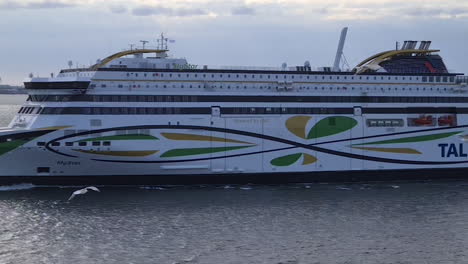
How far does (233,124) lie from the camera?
130 ft

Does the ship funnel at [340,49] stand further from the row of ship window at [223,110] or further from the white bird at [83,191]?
the white bird at [83,191]

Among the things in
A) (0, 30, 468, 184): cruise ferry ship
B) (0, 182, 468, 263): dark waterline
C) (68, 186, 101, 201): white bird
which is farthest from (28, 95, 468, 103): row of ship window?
(0, 182, 468, 263): dark waterline

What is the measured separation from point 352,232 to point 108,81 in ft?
52.5

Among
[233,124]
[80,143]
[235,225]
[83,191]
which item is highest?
[233,124]

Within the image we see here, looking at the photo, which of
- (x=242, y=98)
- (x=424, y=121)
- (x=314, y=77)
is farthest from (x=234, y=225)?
(x=424, y=121)

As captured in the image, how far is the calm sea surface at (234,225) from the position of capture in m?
26.7

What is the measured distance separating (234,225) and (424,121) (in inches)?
682

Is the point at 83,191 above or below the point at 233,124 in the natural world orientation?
below

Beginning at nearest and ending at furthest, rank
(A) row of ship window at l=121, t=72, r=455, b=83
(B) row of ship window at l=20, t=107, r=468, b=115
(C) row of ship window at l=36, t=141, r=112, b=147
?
(C) row of ship window at l=36, t=141, r=112, b=147 → (B) row of ship window at l=20, t=107, r=468, b=115 → (A) row of ship window at l=121, t=72, r=455, b=83

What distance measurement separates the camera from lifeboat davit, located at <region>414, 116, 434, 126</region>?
1693 inches

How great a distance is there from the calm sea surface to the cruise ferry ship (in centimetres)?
126

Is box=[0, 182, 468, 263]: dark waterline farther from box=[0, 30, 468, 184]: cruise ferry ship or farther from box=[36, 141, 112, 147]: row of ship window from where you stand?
box=[36, 141, 112, 147]: row of ship window

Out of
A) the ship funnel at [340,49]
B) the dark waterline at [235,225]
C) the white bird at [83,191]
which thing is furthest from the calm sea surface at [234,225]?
the ship funnel at [340,49]

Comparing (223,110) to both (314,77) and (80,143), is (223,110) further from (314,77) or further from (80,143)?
(80,143)
